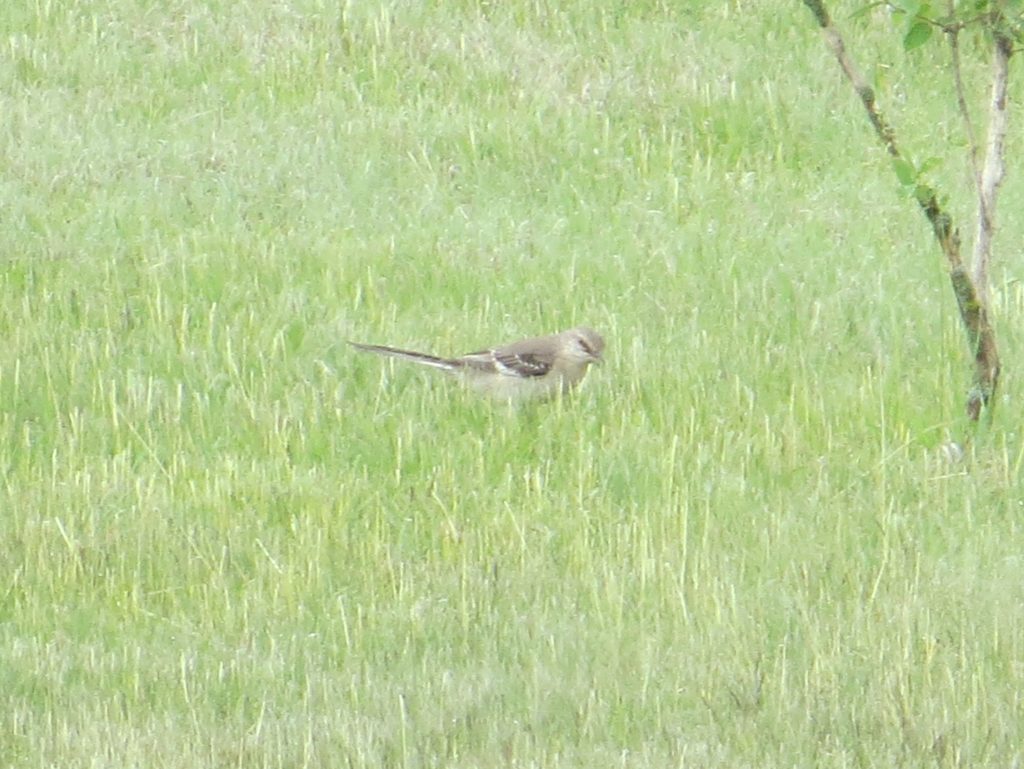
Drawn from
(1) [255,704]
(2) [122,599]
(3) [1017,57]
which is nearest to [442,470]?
(2) [122,599]

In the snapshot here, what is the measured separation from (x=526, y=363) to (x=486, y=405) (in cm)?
28

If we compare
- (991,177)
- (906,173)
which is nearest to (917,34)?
(906,173)

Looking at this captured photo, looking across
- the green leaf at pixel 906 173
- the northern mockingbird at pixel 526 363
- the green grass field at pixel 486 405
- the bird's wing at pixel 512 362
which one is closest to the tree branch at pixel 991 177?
the green grass field at pixel 486 405

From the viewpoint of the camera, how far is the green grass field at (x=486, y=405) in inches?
216

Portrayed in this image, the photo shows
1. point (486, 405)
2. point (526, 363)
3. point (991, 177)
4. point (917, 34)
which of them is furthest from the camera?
point (526, 363)

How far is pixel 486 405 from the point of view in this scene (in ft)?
26.9

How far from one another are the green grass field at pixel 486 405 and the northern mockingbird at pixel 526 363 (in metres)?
0.11

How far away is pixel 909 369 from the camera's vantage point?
8547 millimetres

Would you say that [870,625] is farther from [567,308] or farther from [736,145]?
[736,145]

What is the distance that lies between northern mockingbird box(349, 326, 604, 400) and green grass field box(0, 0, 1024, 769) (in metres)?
0.11

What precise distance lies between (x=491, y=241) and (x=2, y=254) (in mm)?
2473

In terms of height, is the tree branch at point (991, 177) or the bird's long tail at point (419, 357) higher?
the tree branch at point (991, 177)

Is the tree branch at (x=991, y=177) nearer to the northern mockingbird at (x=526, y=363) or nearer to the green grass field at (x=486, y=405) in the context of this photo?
the green grass field at (x=486, y=405)

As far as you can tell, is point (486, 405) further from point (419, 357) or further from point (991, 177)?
point (991, 177)
